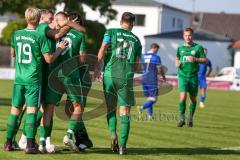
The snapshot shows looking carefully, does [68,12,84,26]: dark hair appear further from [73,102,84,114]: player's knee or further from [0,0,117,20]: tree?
[0,0,117,20]: tree

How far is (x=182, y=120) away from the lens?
1738cm

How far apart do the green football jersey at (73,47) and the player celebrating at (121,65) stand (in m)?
0.38

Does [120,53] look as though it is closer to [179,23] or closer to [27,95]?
[27,95]

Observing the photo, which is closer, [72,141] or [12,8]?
[72,141]

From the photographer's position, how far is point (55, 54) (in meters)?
10.9

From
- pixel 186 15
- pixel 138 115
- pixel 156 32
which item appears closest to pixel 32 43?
pixel 138 115

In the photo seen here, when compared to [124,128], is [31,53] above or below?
above

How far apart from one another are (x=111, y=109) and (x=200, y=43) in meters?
69.6

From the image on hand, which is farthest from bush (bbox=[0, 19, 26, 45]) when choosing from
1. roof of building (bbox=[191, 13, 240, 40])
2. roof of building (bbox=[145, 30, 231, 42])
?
roof of building (bbox=[191, 13, 240, 40])

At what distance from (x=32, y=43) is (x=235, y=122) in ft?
34.3

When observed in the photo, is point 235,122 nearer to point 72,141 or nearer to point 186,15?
point 72,141

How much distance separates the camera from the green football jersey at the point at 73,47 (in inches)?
448

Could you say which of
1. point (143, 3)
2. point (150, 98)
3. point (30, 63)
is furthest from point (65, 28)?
point (143, 3)

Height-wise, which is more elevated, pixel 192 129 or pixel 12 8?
pixel 12 8
